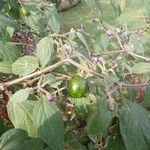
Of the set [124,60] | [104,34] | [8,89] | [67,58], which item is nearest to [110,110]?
[67,58]

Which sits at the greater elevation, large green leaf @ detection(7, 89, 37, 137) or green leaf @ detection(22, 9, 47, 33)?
green leaf @ detection(22, 9, 47, 33)

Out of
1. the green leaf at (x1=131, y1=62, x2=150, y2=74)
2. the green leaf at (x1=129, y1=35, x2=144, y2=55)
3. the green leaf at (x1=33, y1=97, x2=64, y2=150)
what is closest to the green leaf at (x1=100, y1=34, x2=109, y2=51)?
the green leaf at (x1=129, y1=35, x2=144, y2=55)

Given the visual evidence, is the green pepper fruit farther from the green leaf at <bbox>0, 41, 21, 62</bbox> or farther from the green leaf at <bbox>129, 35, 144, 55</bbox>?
the green leaf at <bbox>129, 35, 144, 55</bbox>

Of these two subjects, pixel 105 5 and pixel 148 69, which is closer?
pixel 148 69

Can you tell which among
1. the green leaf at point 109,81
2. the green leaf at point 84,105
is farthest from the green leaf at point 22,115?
the green leaf at point 109,81

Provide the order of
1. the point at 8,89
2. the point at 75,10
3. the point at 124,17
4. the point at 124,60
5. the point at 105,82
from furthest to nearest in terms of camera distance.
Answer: the point at 75,10
the point at 124,17
the point at 124,60
the point at 8,89
the point at 105,82

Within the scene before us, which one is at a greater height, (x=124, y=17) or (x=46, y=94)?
(x=46, y=94)

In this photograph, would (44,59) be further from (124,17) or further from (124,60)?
(124,17)

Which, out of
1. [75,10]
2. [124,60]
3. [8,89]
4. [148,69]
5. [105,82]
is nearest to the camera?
[105,82]
